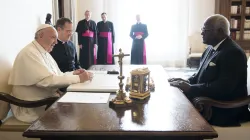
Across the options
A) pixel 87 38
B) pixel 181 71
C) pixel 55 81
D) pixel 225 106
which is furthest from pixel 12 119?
pixel 181 71

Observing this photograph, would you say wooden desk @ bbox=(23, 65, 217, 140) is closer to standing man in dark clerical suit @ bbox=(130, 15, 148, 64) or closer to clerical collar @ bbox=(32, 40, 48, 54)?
clerical collar @ bbox=(32, 40, 48, 54)

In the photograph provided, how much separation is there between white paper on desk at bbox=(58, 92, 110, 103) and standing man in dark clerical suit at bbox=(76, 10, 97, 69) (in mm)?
4544

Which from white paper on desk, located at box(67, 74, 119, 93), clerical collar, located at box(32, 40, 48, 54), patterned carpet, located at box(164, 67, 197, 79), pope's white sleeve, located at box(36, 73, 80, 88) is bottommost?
patterned carpet, located at box(164, 67, 197, 79)

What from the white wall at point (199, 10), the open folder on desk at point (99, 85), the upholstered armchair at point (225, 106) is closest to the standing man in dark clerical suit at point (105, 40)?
the white wall at point (199, 10)

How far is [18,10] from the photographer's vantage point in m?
2.71

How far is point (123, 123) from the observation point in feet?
4.37

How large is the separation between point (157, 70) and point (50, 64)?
1.02 m

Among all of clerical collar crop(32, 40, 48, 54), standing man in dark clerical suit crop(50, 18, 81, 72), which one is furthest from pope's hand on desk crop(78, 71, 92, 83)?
standing man in dark clerical suit crop(50, 18, 81, 72)

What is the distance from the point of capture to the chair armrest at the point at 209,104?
1896 millimetres

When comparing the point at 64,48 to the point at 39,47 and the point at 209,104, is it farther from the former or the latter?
the point at 209,104

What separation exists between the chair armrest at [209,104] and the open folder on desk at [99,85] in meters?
0.54

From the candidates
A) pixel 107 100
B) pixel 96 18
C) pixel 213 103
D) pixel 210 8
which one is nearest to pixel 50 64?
pixel 107 100

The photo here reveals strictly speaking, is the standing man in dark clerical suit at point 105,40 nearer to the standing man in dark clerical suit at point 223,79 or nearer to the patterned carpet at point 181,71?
the patterned carpet at point 181,71

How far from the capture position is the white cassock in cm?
206
